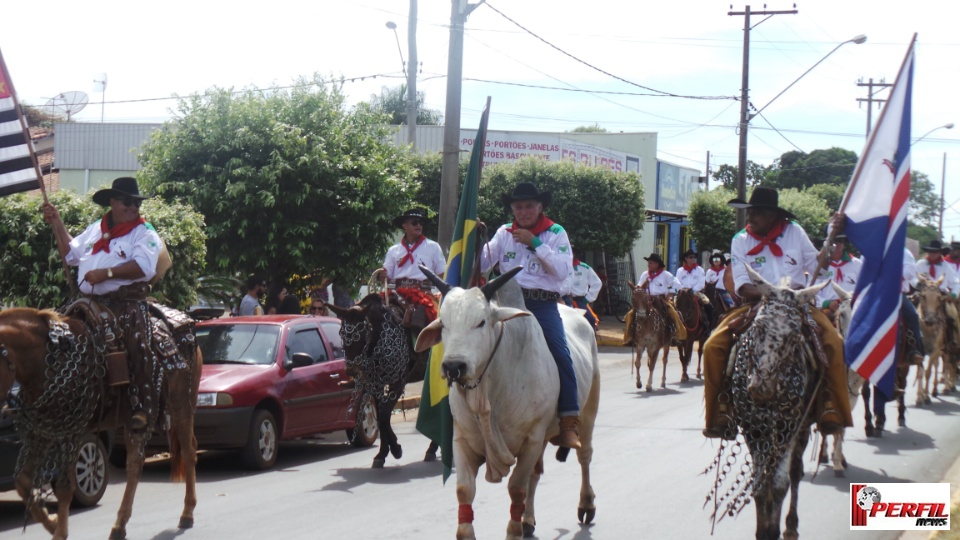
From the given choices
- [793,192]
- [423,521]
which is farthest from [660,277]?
[793,192]

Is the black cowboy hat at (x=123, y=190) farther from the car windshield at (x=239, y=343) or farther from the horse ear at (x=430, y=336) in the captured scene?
the car windshield at (x=239, y=343)

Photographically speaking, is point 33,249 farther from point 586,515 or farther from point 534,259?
point 586,515

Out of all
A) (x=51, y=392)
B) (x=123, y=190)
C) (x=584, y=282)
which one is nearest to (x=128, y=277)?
(x=123, y=190)

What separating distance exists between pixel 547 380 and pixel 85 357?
3.51 meters

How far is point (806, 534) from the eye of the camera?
8.39 metres

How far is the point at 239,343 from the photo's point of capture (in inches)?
490

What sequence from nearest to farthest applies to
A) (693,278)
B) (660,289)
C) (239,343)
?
(239,343) → (660,289) → (693,278)

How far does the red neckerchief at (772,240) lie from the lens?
315 inches

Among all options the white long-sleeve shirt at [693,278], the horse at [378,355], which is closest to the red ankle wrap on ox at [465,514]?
the horse at [378,355]

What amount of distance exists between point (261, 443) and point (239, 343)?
4.73 feet

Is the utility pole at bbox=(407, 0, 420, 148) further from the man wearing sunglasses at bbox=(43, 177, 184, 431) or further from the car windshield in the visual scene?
the man wearing sunglasses at bbox=(43, 177, 184, 431)

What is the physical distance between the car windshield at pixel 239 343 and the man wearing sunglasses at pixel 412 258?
1.58 meters

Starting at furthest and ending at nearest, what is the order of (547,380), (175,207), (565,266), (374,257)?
(374,257) < (175,207) < (565,266) < (547,380)

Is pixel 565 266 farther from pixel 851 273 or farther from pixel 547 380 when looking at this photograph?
pixel 851 273
